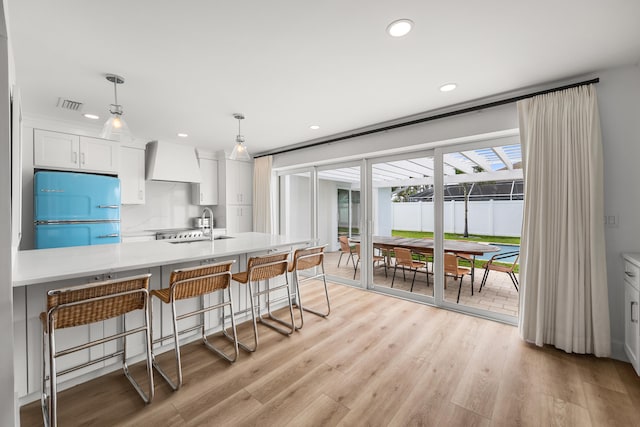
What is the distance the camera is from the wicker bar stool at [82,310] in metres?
1.47

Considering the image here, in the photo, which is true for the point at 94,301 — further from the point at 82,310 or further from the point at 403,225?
the point at 403,225

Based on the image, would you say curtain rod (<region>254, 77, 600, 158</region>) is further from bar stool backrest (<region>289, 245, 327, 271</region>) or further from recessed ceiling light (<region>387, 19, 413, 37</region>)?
bar stool backrest (<region>289, 245, 327, 271</region>)

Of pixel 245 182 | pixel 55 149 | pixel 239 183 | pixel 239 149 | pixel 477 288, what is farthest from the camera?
pixel 245 182

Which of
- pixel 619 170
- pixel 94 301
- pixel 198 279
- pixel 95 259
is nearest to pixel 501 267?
pixel 619 170

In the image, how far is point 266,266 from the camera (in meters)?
2.59

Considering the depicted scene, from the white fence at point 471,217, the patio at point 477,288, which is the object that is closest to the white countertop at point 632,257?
the white fence at point 471,217

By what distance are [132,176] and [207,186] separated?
122cm

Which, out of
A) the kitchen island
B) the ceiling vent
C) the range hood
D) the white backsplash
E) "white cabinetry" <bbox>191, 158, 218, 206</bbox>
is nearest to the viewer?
the kitchen island

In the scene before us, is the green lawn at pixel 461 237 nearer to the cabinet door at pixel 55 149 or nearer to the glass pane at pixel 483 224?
the glass pane at pixel 483 224

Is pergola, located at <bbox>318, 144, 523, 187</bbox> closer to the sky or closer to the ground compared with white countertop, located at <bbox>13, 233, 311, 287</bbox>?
closer to the sky

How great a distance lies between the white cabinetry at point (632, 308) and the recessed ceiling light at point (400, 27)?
7.58ft

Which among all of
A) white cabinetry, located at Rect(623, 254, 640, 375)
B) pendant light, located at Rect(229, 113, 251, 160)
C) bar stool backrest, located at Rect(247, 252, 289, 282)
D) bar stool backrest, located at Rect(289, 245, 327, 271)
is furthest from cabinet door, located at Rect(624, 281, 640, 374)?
pendant light, located at Rect(229, 113, 251, 160)

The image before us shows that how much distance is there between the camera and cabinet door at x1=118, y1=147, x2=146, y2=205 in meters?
4.23

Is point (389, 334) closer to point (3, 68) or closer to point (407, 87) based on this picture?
point (407, 87)
